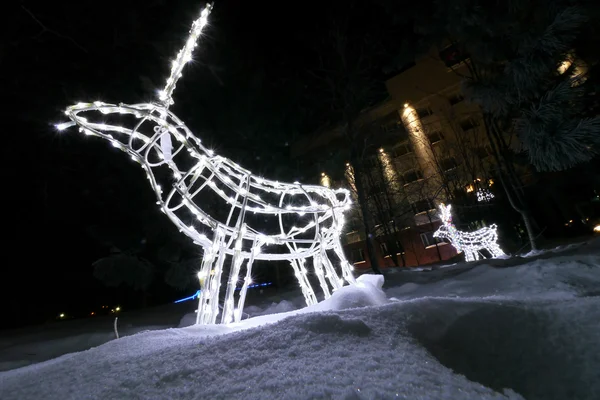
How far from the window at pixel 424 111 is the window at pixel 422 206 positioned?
Result: 622 centimetres

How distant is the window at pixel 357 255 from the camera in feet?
68.6

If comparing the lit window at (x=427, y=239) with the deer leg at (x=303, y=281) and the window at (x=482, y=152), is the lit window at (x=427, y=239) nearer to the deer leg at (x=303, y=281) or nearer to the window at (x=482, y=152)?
the window at (x=482, y=152)

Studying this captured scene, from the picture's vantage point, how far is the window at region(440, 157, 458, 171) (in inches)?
614

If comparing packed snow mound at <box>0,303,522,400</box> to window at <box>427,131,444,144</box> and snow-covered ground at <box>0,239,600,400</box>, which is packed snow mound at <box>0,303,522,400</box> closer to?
snow-covered ground at <box>0,239,600,400</box>

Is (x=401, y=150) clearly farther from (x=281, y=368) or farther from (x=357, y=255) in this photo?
(x=281, y=368)

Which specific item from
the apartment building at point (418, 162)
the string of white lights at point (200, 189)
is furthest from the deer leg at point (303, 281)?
the apartment building at point (418, 162)

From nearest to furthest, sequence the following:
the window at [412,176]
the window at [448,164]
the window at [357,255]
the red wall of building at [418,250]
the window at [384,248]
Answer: the window at [448,164]
the window at [412,176]
the red wall of building at [418,250]
the window at [384,248]
the window at [357,255]

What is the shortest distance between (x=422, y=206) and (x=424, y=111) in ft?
22.2

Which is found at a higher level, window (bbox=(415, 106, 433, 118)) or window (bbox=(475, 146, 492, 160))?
window (bbox=(415, 106, 433, 118))

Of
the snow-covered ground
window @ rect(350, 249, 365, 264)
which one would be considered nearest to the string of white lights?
the snow-covered ground

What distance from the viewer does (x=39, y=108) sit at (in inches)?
215

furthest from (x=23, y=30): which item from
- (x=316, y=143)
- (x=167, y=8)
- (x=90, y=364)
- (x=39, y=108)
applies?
(x=316, y=143)

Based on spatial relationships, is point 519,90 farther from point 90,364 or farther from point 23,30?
point 23,30

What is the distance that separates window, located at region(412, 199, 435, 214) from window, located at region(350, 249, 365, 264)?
17.1 ft
